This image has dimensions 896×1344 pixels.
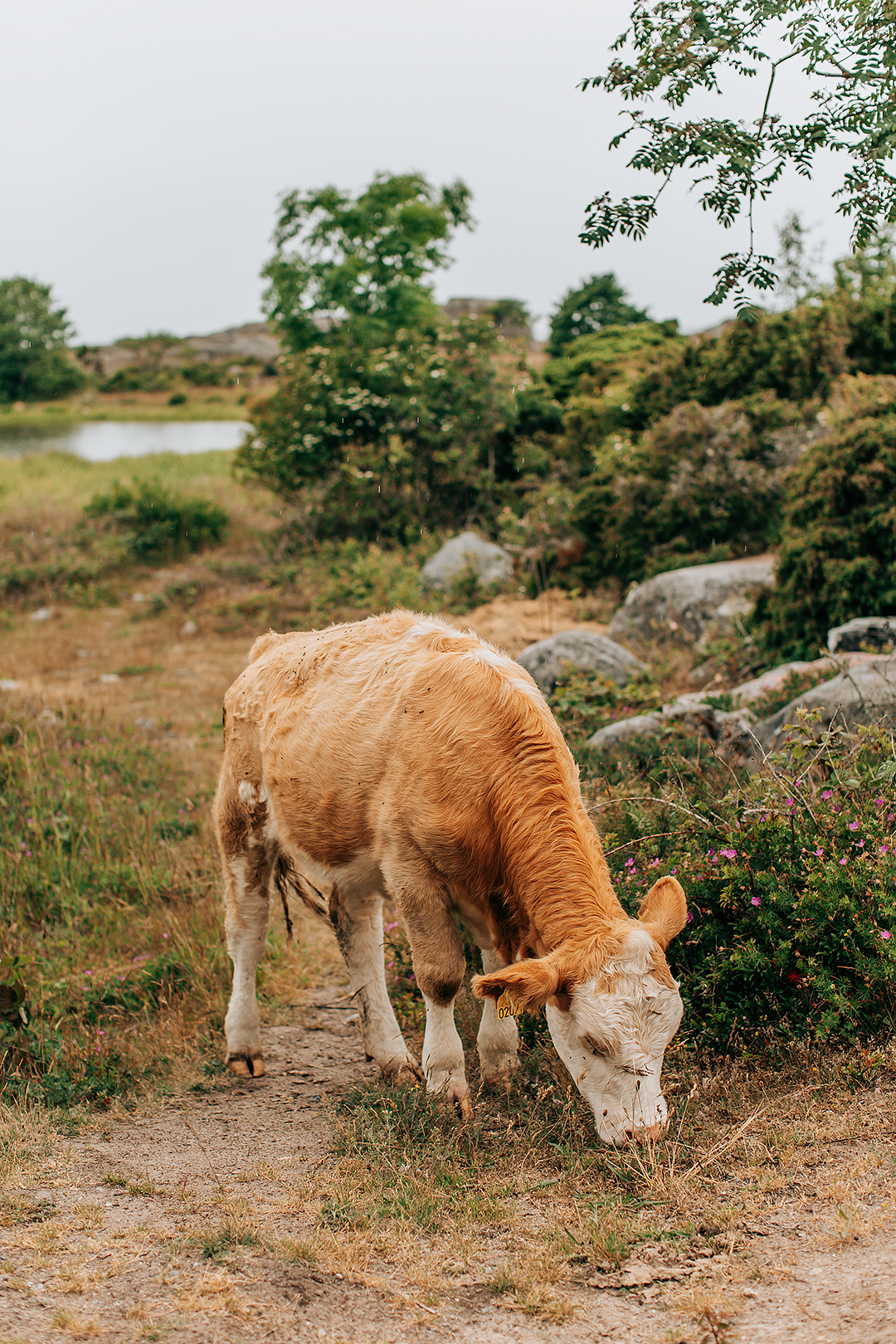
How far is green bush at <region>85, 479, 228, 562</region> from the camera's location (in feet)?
68.4

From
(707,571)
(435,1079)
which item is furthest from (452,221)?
(435,1079)

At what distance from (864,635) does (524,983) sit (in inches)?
225

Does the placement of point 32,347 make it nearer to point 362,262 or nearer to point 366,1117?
point 362,262

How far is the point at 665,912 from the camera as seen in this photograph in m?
3.64

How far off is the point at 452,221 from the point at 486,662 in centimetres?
2208

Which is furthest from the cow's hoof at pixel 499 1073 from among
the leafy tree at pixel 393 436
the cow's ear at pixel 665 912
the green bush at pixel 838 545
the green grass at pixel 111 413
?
the green grass at pixel 111 413

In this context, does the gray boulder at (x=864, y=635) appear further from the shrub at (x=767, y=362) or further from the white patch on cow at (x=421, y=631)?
the shrub at (x=767, y=362)

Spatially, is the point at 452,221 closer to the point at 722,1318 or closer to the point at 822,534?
the point at 822,534

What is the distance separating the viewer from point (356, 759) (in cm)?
436


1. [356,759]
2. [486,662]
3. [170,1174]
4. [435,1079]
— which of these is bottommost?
[170,1174]

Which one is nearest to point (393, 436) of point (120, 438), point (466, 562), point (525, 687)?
point (466, 562)

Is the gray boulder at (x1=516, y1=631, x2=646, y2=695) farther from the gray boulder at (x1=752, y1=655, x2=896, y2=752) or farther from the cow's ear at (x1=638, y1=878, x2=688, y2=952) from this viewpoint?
the cow's ear at (x1=638, y1=878, x2=688, y2=952)

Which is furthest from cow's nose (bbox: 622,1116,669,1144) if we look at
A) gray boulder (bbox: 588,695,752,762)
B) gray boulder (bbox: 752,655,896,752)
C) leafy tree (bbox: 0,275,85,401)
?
leafy tree (bbox: 0,275,85,401)

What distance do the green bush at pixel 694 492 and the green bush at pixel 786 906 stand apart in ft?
27.8
